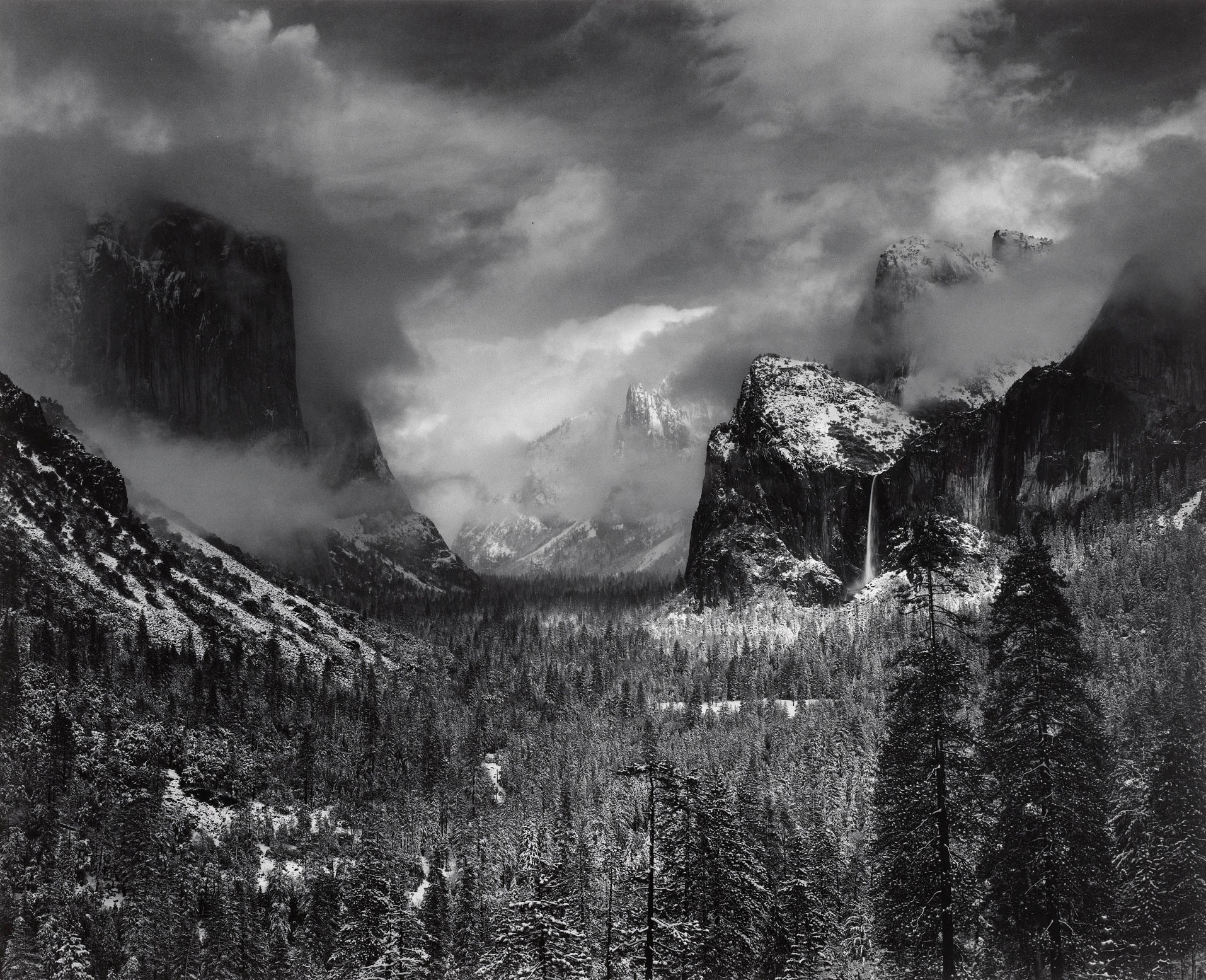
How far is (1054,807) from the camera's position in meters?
37.5

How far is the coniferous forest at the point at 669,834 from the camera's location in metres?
38.2

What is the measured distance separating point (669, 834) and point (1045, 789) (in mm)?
16681

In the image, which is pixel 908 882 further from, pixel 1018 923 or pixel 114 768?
pixel 114 768

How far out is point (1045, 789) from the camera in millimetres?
37719

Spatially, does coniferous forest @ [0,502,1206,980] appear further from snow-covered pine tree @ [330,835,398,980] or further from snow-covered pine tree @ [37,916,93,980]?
snow-covered pine tree @ [37,916,93,980]

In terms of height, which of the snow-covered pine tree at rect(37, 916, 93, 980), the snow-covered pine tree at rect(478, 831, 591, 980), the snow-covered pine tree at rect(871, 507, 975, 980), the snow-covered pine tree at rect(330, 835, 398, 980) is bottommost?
the snow-covered pine tree at rect(37, 916, 93, 980)

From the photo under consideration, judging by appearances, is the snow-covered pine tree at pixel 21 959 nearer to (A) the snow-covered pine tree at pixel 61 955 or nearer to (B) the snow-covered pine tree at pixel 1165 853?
(A) the snow-covered pine tree at pixel 61 955

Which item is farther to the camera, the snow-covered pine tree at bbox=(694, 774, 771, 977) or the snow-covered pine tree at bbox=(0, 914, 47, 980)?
the snow-covered pine tree at bbox=(0, 914, 47, 980)

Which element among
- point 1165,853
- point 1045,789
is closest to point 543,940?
point 1045,789

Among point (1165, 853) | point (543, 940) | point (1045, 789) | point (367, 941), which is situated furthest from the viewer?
point (367, 941)

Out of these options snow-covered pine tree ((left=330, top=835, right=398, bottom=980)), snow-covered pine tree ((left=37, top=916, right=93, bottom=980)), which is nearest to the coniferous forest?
snow-covered pine tree ((left=330, top=835, right=398, bottom=980))

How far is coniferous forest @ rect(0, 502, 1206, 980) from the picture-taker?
38250mm

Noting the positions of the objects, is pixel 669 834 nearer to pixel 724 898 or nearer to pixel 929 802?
pixel 724 898

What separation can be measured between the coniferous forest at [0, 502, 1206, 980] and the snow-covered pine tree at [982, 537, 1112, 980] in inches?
3.9
